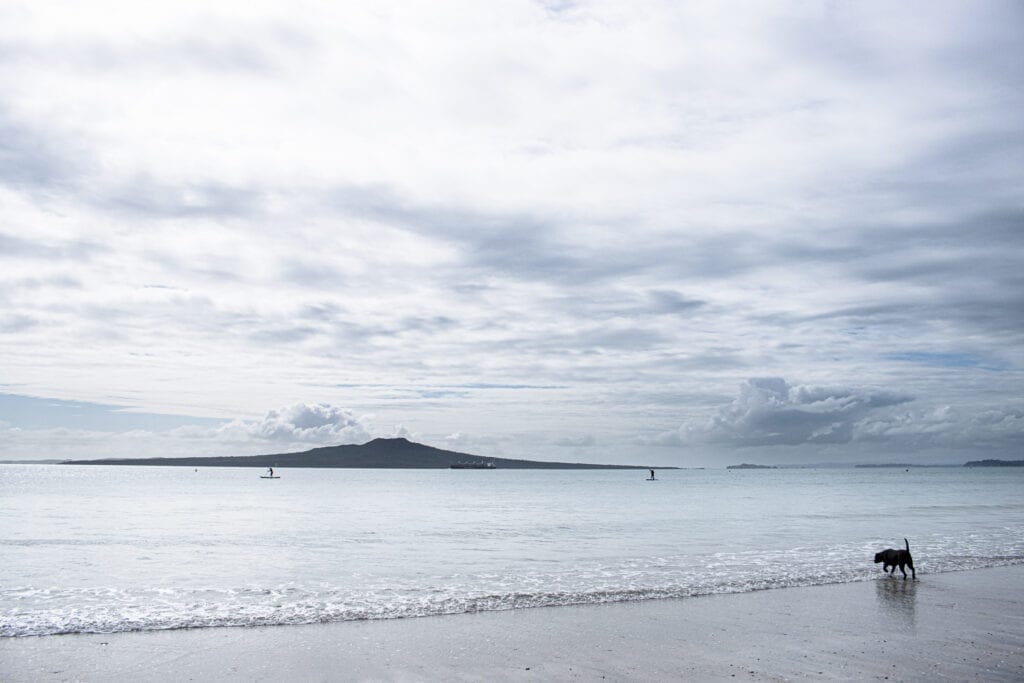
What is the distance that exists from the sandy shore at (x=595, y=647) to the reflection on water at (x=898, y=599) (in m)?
0.11

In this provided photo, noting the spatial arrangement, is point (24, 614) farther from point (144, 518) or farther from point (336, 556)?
point (144, 518)

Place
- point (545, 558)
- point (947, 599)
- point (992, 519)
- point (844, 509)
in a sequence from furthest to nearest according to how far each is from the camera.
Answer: point (844, 509), point (992, 519), point (545, 558), point (947, 599)

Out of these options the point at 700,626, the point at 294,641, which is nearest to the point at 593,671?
the point at 700,626

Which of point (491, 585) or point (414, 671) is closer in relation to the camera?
point (414, 671)

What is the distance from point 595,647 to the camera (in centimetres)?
1309

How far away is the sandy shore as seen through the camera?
11.4 metres

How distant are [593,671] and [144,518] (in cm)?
4636

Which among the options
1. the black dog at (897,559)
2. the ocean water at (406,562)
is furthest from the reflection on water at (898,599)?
the ocean water at (406,562)

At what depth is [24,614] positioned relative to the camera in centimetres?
1623

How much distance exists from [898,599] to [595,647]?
9.52 metres

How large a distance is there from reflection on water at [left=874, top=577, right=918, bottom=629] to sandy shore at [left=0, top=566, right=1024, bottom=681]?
0.11 m

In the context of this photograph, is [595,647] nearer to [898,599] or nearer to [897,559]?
[898,599]

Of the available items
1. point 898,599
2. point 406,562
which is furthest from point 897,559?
point 406,562

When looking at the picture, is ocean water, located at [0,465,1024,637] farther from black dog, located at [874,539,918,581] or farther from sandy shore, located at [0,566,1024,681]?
sandy shore, located at [0,566,1024,681]
